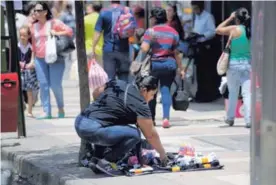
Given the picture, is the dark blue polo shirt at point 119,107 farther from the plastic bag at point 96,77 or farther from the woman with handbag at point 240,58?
the woman with handbag at point 240,58

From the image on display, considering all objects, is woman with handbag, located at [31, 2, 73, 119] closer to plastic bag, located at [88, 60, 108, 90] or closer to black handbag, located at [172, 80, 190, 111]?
black handbag, located at [172, 80, 190, 111]

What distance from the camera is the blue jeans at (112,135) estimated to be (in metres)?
7.19

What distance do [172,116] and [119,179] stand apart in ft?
17.5

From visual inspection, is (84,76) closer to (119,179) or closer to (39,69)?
(119,179)

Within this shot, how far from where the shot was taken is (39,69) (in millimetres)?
11992

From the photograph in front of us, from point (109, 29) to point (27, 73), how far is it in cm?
169

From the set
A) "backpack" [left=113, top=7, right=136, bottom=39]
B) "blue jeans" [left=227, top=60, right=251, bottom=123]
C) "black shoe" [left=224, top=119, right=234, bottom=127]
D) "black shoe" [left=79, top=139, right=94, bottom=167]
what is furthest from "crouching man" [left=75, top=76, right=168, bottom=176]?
"backpack" [left=113, top=7, right=136, bottom=39]

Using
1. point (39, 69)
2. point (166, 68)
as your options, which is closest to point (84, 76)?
point (166, 68)

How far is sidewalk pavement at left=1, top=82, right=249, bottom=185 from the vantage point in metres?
7.21

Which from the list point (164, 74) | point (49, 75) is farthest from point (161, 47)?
point (49, 75)

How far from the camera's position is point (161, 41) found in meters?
10.7

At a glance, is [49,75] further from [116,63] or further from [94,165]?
[94,165]

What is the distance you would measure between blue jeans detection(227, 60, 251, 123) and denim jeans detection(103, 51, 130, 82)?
1.89m

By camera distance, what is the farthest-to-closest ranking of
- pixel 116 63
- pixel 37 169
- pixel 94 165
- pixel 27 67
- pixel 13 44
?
pixel 27 67, pixel 116 63, pixel 13 44, pixel 37 169, pixel 94 165
